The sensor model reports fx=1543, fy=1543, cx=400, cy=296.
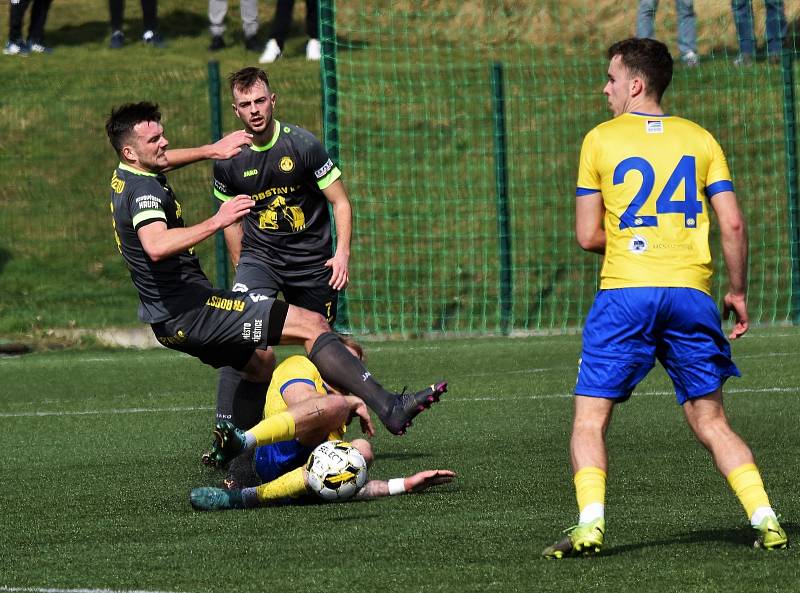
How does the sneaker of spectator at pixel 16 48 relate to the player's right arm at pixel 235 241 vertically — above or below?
above

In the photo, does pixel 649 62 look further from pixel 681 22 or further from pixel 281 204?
pixel 681 22

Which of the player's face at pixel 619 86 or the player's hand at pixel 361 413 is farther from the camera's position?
the player's hand at pixel 361 413

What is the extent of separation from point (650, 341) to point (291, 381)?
249 cm

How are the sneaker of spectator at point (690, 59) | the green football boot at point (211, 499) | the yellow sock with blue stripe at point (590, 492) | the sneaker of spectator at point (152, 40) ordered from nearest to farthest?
the yellow sock with blue stripe at point (590, 492), the green football boot at point (211, 499), the sneaker of spectator at point (690, 59), the sneaker of spectator at point (152, 40)

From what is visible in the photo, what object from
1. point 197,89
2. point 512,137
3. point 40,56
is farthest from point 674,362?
point 40,56

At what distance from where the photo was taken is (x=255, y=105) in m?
8.30

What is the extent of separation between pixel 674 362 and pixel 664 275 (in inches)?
12.7

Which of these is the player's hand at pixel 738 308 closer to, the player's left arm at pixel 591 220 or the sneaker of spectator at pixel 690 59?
the player's left arm at pixel 591 220

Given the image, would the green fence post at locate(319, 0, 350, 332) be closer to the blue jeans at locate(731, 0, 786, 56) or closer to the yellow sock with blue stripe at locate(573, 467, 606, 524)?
the blue jeans at locate(731, 0, 786, 56)

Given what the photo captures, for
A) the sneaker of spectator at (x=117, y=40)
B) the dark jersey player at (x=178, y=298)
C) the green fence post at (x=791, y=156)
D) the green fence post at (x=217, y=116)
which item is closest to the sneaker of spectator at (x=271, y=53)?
the sneaker of spectator at (x=117, y=40)

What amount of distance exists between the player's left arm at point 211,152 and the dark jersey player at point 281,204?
444 mm

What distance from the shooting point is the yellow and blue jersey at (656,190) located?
526 cm

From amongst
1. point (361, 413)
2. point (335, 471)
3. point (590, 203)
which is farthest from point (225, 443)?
point (590, 203)

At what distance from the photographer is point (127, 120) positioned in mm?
7363
